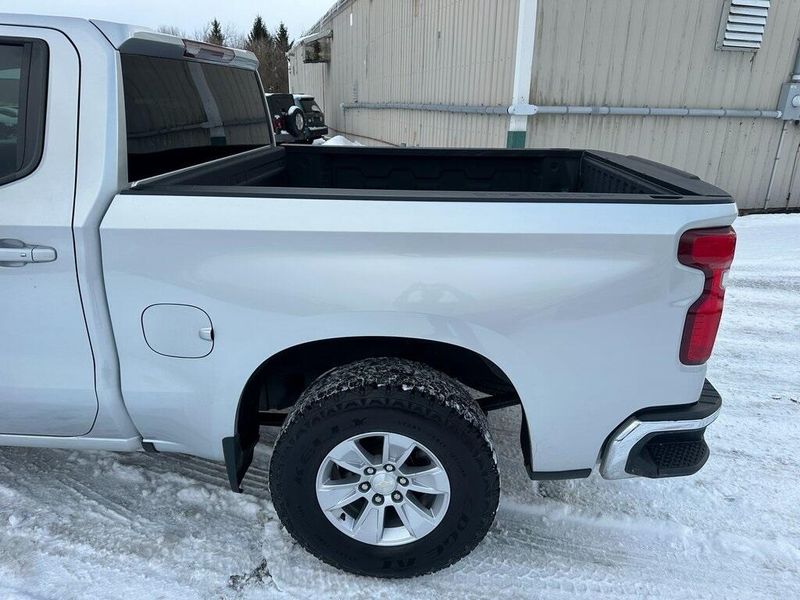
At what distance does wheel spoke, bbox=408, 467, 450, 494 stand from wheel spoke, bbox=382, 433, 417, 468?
0.26 ft

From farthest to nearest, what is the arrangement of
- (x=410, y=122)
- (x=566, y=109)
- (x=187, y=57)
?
(x=410, y=122) → (x=566, y=109) → (x=187, y=57)

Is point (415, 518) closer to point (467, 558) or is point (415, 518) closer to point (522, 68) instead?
point (467, 558)

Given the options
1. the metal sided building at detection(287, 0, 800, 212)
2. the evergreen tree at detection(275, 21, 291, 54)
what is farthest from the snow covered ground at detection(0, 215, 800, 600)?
the evergreen tree at detection(275, 21, 291, 54)

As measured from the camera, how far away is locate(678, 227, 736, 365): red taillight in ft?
6.29

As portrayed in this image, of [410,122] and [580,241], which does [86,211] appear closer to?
[580,241]

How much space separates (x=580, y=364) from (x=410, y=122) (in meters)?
11.3

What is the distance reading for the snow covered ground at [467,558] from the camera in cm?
224

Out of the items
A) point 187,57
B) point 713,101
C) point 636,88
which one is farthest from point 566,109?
point 187,57

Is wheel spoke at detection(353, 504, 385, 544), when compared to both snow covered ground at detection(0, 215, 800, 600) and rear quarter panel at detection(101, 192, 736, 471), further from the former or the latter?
rear quarter panel at detection(101, 192, 736, 471)

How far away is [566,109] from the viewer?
7.84 meters

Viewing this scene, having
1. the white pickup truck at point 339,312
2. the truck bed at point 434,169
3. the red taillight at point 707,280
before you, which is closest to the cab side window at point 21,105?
the white pickup truck at point 339,312

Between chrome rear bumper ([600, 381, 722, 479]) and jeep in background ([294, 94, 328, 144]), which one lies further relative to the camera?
jeep in background ([294, 94, 328, 144])

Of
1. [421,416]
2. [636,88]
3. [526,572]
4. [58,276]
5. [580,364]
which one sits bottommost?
[526,572]

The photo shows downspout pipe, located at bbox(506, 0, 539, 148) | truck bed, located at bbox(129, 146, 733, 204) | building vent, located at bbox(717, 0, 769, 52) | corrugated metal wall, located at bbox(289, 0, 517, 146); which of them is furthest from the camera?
corrugated metal wall, located at bbox(289, 0, 517, 146)
